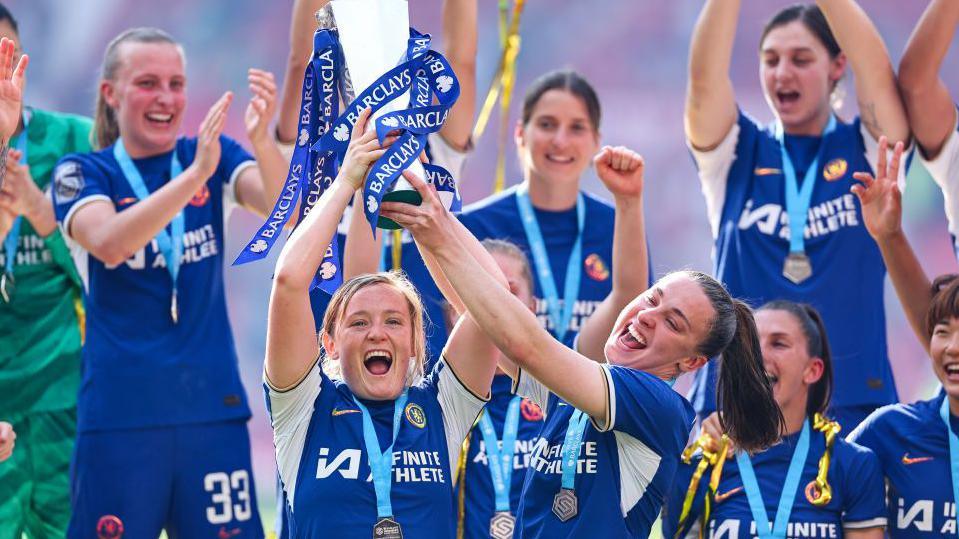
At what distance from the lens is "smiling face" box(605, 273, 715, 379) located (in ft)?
13.0

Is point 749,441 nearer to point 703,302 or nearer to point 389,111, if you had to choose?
point 703,302

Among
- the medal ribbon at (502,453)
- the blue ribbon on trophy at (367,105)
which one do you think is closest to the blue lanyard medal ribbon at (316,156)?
the blue ribbon on trophy at (367,105)

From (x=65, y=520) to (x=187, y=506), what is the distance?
35.6 inches

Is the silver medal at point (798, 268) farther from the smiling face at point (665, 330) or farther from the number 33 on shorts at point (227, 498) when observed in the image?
the number 33 on shorts at point (227, 498)

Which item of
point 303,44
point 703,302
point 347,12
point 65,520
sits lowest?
point 65,520

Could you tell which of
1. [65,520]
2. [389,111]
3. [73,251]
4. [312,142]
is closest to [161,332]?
[73,251]

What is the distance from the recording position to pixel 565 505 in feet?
12.3

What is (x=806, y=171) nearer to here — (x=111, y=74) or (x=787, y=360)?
(x=787, y=360)

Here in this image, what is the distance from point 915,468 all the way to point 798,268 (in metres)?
0.97

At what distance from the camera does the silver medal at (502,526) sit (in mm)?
4852

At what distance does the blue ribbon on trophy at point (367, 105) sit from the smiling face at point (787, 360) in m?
1.59

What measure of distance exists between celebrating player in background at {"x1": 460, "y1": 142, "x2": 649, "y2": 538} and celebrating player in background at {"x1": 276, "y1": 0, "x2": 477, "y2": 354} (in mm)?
364

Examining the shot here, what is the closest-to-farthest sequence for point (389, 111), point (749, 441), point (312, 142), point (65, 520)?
point (389, 111) < point (312, 142) < point (749, 441) < point (65, 520)

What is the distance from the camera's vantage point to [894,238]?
195 inches
